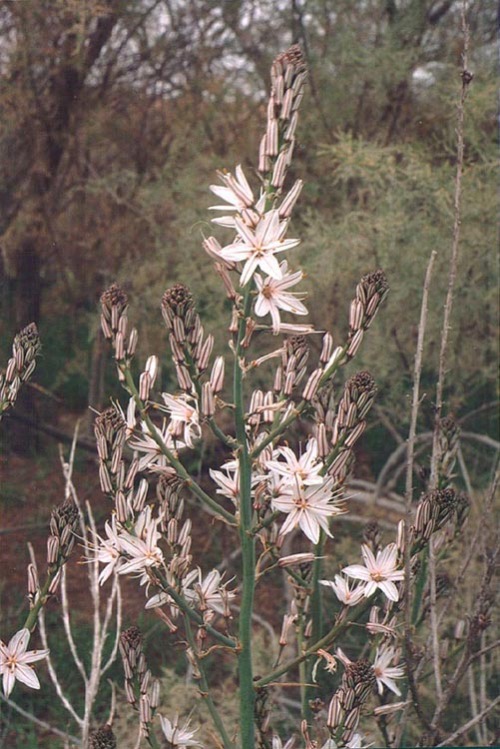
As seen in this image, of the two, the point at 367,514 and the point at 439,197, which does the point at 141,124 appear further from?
the point at 367,514

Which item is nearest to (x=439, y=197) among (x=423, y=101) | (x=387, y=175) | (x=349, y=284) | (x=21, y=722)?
(x=387, y=175)

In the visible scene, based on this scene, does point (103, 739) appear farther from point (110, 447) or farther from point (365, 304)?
point (365, 304)

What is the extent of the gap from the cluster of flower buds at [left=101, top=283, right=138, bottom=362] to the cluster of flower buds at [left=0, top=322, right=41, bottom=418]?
7 centimetres

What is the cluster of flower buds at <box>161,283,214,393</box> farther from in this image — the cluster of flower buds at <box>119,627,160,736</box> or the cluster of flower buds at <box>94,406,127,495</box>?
the cluster of flower buds at <box>119,627,160,736</box>

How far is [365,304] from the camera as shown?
0.57 meters

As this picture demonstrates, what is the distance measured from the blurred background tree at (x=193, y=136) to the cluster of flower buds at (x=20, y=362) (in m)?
1.26

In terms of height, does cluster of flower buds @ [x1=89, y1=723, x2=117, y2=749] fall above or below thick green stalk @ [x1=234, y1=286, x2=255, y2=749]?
below

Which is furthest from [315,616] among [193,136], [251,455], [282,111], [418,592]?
[193,136]

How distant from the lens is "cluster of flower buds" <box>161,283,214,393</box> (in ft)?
1.76

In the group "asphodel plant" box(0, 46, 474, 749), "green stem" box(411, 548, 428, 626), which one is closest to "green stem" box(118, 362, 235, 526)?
"asphodel plant" box(0, 46, 474, 749)

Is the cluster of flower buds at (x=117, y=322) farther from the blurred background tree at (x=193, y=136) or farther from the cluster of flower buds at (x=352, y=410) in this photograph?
the blurred background tree at (x=193, y=136)

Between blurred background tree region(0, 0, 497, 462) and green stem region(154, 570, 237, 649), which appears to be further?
blurred background tree region(0, 0, 497, 462)

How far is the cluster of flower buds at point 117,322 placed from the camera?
57 centimetres

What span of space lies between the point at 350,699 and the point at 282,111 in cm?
34
